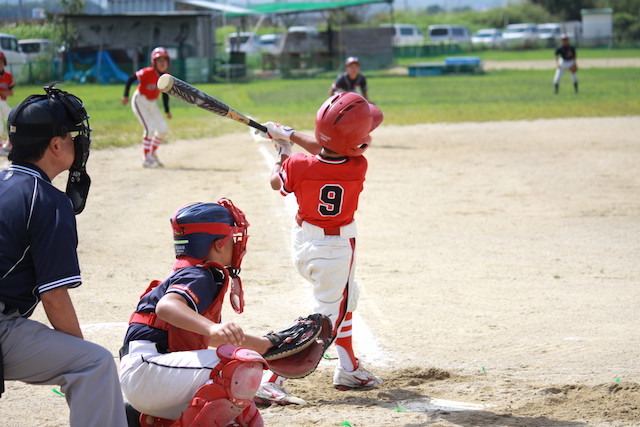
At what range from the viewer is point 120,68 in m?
39.7

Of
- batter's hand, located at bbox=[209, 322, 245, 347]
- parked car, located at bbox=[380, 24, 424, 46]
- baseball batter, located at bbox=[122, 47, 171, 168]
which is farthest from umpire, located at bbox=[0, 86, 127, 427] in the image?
parked car, located at bbox=[380, 24, 424, 46]

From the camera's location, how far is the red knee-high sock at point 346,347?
16.0 ft

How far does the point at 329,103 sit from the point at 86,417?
7.75 ft

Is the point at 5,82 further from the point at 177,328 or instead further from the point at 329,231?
the point at 177,328

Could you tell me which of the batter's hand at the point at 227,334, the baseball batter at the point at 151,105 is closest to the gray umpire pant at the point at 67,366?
the batter's hand at the point at 227,334

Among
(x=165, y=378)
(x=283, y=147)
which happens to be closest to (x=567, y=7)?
(x=283, y=147)

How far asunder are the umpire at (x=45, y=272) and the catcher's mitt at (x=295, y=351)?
0.76 meters

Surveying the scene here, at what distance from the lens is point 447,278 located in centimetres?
739

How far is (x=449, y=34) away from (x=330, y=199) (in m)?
61.6

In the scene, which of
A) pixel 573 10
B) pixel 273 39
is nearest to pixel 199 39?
pixel 273 39

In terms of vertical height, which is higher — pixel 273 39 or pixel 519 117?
pixel 273 39

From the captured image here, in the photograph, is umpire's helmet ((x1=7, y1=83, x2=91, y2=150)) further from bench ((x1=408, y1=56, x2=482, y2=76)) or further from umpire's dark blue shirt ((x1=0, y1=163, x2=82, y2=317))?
bench ((x1=408, y1=56, x2=482, y2=76))

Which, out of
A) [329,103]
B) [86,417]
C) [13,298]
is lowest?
[86,417]

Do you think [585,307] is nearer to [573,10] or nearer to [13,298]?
[13,298]
